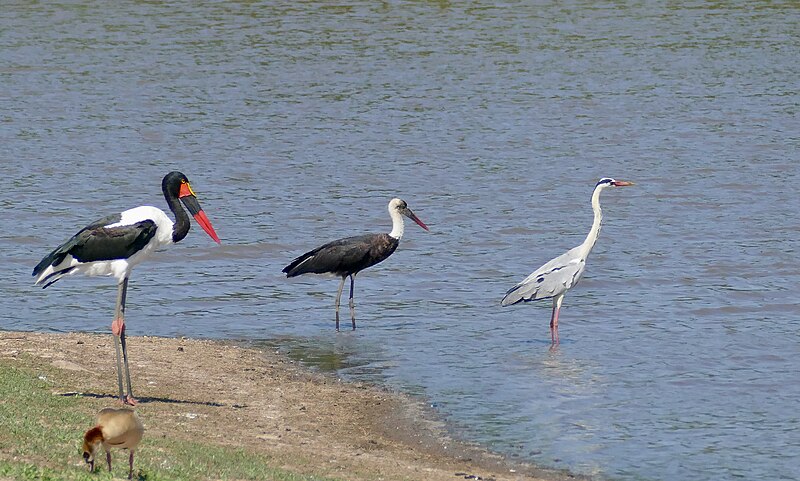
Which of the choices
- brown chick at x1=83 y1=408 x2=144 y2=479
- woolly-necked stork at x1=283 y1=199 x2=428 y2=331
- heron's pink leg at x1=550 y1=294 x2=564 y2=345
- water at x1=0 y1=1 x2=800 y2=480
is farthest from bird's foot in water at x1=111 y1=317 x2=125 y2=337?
heron's pink leg at x1=550 y1=294 x2=564 y2=345

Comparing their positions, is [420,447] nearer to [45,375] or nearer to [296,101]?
[45,375]

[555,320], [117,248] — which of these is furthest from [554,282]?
[117,248]

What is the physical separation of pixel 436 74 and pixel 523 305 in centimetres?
1751

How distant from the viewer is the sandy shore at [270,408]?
11055 millimetres

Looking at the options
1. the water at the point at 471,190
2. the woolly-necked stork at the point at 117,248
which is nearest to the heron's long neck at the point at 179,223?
the woolly-necked stork at the point at 117,248

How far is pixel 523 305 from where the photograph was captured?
17.6 metres

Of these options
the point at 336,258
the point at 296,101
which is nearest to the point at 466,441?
the point at 336,258

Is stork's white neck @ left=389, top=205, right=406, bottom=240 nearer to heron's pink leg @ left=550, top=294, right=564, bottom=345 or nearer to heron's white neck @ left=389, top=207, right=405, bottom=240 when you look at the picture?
heron's white neck @ left=389, top=207, right=405, bottom=240

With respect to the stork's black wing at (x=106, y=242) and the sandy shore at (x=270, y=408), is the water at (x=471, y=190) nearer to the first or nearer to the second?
the sandy shore at (x=270, y=408)

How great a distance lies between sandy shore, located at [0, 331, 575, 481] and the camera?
36.3 ft

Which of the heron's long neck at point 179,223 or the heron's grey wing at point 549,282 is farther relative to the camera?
the heron's grey wing at point 549,282

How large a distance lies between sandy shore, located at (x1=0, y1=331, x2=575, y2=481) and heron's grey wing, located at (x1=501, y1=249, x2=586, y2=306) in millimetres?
2907

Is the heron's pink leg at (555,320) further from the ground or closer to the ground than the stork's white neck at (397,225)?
closer to the ground

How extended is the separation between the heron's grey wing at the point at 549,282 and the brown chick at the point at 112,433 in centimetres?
776
